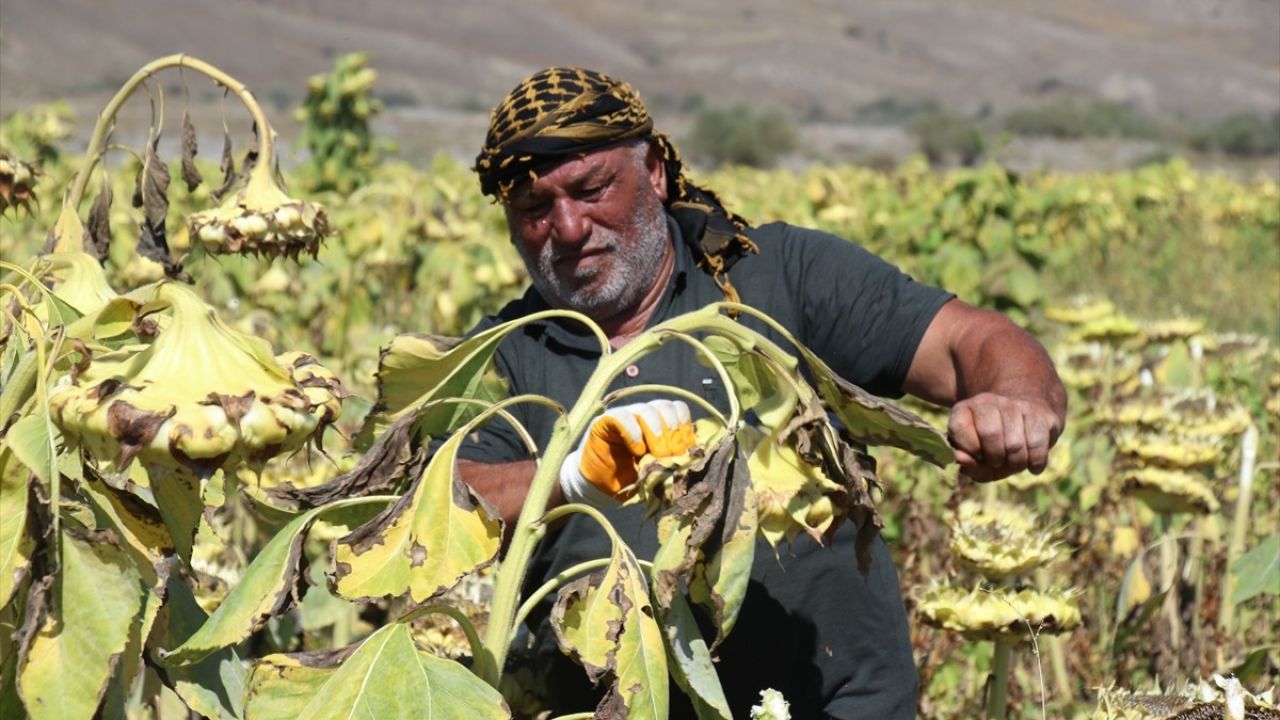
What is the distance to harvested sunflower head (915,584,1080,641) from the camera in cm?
243

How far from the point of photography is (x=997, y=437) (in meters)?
1.87

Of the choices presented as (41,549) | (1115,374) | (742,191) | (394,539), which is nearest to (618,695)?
(394,539)

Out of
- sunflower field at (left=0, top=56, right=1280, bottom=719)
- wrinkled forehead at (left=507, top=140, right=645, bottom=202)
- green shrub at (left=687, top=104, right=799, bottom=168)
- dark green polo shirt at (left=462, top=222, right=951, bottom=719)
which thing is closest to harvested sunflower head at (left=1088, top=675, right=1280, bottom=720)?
sunflower field at (left=0, top=56, right=1280, bottom=719)

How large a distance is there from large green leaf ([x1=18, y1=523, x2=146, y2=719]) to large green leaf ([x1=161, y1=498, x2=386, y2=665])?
96 millimetres

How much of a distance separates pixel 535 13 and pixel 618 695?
290 feet

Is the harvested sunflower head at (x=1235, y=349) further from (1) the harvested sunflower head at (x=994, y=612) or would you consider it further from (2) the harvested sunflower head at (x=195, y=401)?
(2) the harvested sunflower head at (x=195, y=401)

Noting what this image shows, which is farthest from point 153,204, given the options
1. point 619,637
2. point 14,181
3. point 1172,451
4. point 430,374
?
point 1172,451

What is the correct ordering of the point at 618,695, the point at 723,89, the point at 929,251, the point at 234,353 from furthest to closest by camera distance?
the point at 723,89 < the point at 929,251 < the point at 618,695 < the point at 234,353

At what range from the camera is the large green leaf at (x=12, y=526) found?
1346 millimetres

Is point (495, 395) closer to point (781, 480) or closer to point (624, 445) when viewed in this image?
point (624, 445)

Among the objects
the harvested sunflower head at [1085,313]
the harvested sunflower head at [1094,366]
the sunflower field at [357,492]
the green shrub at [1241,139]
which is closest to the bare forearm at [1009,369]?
the sunflower field at [357,492]

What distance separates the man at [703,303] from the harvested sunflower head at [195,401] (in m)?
1.09

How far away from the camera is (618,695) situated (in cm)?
148

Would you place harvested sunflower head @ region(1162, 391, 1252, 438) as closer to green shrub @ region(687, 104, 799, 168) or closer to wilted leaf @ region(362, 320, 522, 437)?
wilted leaf @ region(362, 320, 522, 437)
